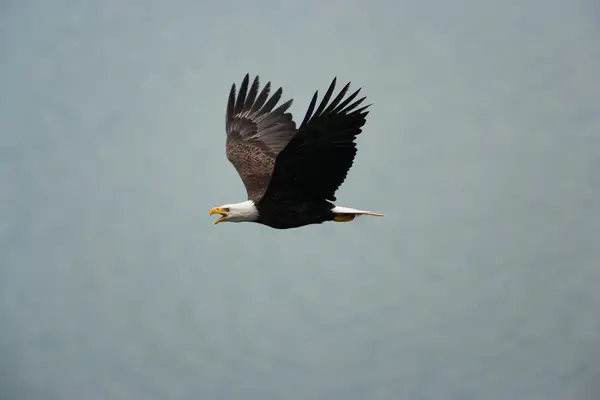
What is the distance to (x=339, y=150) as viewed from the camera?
15398 mm

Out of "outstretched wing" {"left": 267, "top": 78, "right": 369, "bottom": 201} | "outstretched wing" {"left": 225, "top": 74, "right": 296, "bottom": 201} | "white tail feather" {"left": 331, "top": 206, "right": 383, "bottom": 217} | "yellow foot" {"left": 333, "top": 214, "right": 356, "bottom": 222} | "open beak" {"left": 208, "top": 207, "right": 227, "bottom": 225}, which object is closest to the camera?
"outstretched wing" {"left": 267, "top": 78, "right": 369, "bottom": 201}

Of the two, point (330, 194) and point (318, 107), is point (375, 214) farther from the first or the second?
point (318, 107)

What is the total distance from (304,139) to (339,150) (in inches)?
22.7

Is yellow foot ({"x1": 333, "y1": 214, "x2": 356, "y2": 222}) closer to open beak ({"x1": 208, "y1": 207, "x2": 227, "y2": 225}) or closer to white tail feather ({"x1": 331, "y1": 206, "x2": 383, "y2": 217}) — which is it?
white tail feather ({"x1": 331, "y1": 206, "x2": 383, "y2": 217})

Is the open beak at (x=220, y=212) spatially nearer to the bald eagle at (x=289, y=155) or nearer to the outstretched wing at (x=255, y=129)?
the bald eagle at (x=289, y=155)

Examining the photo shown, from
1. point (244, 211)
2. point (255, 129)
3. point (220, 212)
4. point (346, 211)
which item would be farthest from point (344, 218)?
point (255, 129)

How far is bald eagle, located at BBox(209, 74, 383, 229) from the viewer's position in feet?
49.6

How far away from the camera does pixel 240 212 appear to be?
1694cm

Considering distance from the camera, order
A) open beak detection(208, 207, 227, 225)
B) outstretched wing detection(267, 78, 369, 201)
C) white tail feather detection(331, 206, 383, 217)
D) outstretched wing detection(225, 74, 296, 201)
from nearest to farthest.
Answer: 1. outstretched wing detection(267, 78, 369, 201)
2. white tail feather detection(331, 206, 383, 217)
3. open beak detection(208, 207, 227, 225)
4. outstretched wing detection(225, 74, 296, 201)

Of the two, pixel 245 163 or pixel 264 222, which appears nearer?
pixel 264 222

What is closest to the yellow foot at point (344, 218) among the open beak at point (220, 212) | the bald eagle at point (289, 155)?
the bald eagle at point (289, 155)

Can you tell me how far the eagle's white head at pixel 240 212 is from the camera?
16844 mm

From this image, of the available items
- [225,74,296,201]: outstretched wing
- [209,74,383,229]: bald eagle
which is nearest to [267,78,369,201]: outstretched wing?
[209,74,383,229]: bald eagle

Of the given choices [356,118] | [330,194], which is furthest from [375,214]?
[356,118]
